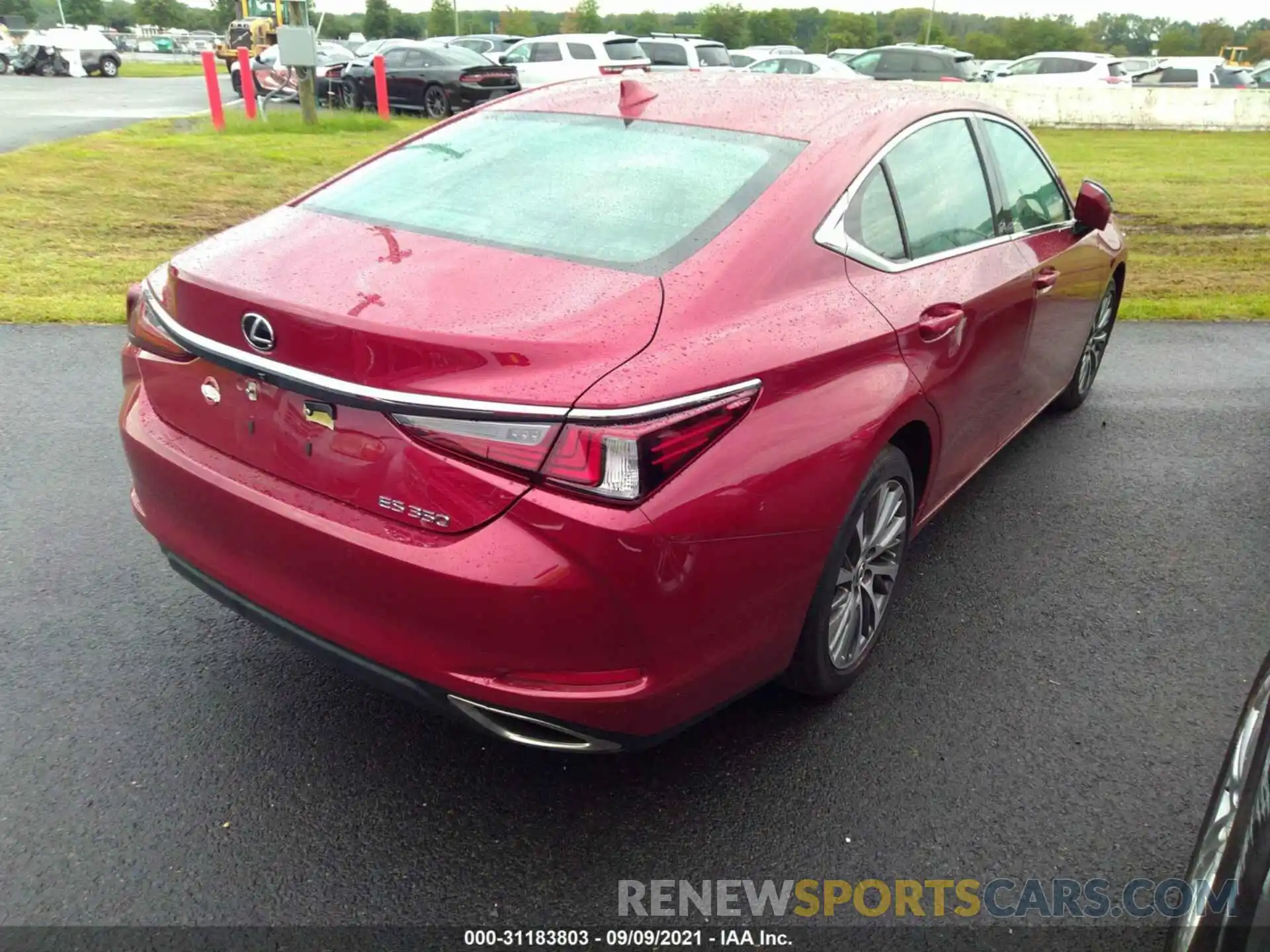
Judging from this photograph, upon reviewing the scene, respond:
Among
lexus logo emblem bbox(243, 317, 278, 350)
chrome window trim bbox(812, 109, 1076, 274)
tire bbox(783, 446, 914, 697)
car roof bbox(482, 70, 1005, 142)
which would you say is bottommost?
tire bbox(783, 446, 914, 697)

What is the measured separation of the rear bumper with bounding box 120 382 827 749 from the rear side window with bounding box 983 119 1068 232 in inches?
84.9

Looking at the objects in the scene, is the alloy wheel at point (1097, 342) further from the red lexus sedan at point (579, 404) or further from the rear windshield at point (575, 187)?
the rear windshield at point (575, 187)

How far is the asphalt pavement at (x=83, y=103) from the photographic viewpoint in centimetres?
1578

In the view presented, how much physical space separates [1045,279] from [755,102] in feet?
4.85

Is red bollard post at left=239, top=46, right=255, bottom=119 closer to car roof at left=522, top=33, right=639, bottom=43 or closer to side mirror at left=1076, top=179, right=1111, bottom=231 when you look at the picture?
car roof at left=522, top=33, right=639, bottom=43

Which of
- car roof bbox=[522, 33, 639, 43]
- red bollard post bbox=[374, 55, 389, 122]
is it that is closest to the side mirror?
red bollard post bbox=[374, 55, 389, 122]

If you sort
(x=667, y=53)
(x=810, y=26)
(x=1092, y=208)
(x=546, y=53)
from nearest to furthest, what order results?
1. (x=1092, y=208)
2. (x=546, y=53)
3. (x=667, y=53)
4. (x=810, y=26)

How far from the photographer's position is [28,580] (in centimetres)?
340

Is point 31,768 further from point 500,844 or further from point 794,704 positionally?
point 794,704

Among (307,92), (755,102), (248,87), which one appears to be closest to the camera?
(755,102)

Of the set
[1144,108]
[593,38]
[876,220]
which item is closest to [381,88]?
[593,38]

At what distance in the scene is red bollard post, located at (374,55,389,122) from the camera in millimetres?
18281

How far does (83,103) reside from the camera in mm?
21625

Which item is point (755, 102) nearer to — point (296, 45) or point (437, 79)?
point (296, 45)
